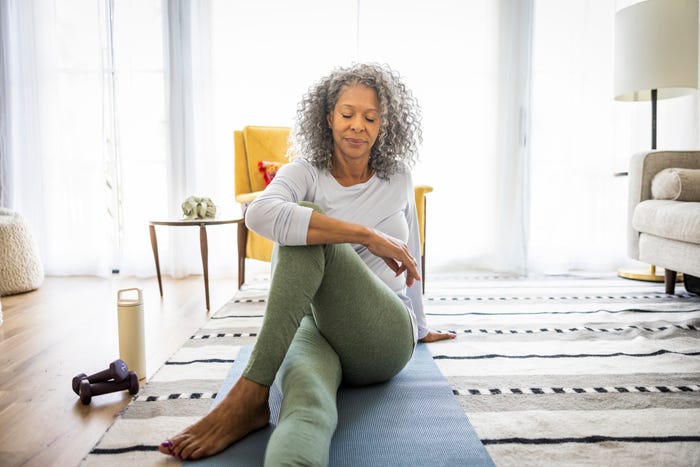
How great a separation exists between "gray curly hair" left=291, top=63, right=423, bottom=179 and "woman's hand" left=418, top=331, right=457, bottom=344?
66cm

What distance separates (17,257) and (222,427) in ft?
7.99

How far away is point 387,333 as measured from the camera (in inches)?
47.6

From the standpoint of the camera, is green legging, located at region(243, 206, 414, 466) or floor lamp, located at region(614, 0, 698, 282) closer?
green legging, located at region(243, 206, 414, 466)

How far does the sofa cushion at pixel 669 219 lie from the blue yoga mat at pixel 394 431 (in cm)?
143

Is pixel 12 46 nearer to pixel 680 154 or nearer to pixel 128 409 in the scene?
pixel 128 409

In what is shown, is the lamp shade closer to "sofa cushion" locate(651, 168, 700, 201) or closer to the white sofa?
the white sofa

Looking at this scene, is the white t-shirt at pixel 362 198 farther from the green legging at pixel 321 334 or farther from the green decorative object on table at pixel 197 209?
the green decorative object on table at pixel 197 209

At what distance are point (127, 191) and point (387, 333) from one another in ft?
9.33

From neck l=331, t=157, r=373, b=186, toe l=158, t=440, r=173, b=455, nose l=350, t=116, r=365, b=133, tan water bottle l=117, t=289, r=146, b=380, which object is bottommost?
toe l=158, t=440, r=173, b=455

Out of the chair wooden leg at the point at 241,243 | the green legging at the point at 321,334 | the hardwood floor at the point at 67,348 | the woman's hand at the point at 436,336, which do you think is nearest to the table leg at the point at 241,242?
the chair wooden leg at the point at 241,243

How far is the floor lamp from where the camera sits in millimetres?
2912

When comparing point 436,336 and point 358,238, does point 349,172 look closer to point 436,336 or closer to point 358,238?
point 358,238

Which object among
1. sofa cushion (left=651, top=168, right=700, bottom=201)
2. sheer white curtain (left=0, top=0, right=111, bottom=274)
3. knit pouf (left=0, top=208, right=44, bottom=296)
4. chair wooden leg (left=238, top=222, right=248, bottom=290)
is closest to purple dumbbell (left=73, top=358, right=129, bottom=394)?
chair wooden leg (left=238, top=222, right=248, bottom=290)

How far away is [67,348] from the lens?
1880 mm
